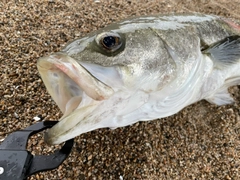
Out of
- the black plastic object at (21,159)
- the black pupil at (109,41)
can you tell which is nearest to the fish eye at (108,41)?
the black pupil at (109,41)

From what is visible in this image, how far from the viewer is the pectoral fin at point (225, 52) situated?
1.97 m

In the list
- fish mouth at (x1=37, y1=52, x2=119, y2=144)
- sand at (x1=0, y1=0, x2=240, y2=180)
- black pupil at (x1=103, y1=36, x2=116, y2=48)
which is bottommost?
sand at (x1=0, y1=0, x2=240, y2=180)

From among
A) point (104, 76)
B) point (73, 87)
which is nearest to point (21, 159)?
point (73, 87)

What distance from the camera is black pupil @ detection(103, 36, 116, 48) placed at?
148 cm

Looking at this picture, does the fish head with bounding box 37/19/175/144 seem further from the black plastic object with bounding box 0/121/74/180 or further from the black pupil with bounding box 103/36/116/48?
the black plastic object with bounding box 0/121/74/180

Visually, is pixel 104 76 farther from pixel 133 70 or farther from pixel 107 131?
pixel 107 131

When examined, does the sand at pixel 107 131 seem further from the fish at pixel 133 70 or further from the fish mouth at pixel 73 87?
the fish mouth at pixel 73 87

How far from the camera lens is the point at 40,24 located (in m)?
2.64

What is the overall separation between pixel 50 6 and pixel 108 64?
1.77 m

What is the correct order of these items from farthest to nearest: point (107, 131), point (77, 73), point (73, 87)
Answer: point (107, 131)
point (73, 87)
point (77, 73)

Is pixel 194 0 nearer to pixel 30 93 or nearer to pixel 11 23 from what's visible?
pixel 11 23

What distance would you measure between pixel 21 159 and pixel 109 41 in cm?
73

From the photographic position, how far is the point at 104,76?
139 centimetres

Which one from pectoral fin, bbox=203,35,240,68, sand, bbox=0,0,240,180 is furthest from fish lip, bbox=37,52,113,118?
pectoral fin, bbox=203,35,240,68
